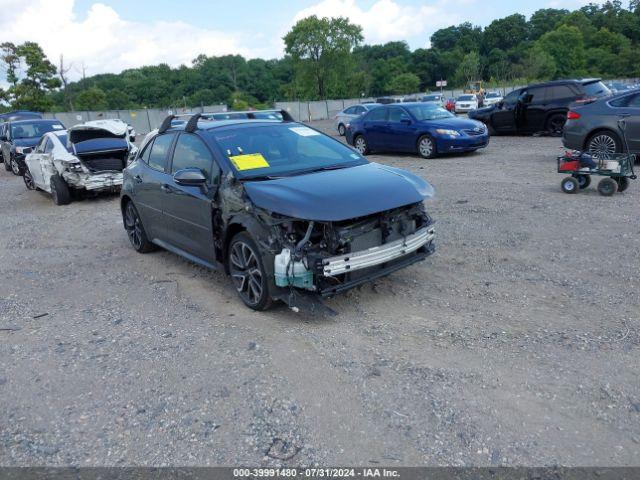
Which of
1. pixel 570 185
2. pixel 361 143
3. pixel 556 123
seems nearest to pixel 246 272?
pixel 570 185

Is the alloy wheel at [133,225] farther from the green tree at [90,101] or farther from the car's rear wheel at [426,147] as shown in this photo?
the green tree at [90,101]

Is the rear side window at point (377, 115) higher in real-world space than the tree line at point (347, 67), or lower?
lower

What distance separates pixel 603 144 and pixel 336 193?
28.9 ft

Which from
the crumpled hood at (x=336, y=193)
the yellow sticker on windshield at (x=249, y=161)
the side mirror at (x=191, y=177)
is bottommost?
the crumpled hood at (x=336, y=193)

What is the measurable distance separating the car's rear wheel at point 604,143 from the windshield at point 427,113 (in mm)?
4386

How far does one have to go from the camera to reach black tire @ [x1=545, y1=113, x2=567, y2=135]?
55.8 feet

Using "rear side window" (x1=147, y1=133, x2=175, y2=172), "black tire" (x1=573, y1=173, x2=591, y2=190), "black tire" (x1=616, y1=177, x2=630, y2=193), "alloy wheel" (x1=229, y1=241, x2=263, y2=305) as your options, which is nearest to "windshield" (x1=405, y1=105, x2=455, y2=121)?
"black tire" (x1=573, y1=173, x2=591, y2=190)

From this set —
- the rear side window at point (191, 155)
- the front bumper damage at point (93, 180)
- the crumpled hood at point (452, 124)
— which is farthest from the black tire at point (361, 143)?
the rear side window at point (191, 155)

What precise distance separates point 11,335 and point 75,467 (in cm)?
234

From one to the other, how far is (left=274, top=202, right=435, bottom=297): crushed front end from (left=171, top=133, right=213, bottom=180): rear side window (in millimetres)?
1291

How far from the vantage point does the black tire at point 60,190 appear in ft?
37.8

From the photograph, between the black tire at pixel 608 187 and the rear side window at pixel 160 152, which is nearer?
the rear side window at pixel 160 152

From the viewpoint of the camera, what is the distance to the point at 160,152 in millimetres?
6434

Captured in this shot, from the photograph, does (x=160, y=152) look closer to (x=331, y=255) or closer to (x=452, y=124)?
(x=331, y=255)
